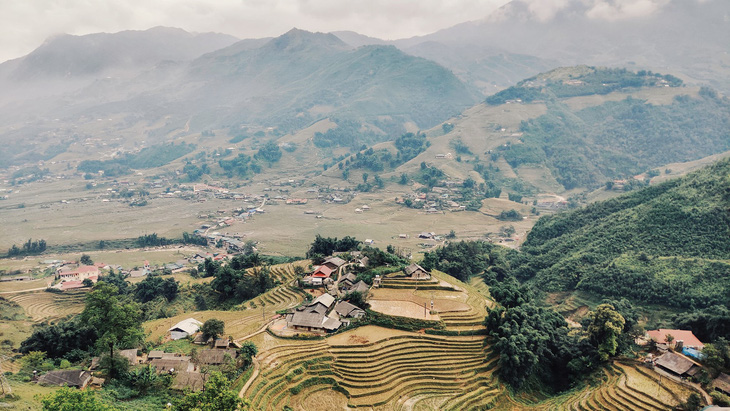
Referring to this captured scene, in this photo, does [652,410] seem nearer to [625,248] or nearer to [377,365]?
[377,365]

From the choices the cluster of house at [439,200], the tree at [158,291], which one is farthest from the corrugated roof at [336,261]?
the cluster of house at [439,200]

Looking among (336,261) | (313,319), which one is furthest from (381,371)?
(336,261)

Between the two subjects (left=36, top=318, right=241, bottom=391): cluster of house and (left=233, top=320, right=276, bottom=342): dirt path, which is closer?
(left=36, top=318, right=241, bottom=391): cluster of house

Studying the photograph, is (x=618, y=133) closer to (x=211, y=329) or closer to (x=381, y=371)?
(x=381, y=371)

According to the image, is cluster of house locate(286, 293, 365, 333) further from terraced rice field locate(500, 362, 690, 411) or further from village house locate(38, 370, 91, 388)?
village house locate(38, 370, 91, 388)

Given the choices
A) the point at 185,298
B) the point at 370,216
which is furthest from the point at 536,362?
the point at 370,216

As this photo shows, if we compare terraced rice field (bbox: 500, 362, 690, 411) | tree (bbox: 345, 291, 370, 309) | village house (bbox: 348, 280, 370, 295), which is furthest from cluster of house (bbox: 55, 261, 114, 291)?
terraced rice field (bbox: 500, 362, 690, 411)
